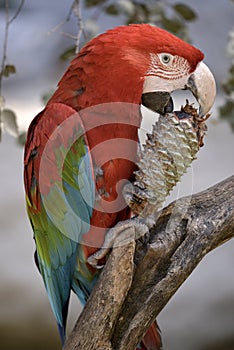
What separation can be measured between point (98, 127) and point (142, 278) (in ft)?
0.81

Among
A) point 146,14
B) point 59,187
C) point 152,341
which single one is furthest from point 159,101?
point 146,14

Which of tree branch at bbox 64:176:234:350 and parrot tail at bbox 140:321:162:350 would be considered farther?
parrot tail at bbox 140:321:162:350

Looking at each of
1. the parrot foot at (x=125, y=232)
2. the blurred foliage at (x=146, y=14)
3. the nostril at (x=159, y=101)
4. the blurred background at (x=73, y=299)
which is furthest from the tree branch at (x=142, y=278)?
the blurred background at (x=73, y=299)

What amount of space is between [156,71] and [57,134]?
18cm

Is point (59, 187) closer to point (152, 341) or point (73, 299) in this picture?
point (152, 341)

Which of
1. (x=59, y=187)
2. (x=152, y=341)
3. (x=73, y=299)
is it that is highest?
(x=73, y=299)

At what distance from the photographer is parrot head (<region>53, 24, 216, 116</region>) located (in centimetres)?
91

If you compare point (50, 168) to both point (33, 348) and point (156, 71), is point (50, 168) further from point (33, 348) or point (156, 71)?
point (33, 348)

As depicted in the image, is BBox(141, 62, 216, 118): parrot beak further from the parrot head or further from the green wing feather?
the green wing feather

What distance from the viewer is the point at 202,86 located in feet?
3.02

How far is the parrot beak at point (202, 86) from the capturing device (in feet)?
3.01

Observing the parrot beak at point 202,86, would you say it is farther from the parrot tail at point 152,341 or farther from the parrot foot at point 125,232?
the parrot tail at point 152,341

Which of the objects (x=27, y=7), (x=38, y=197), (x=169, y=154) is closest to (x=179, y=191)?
(x=169, y=154)

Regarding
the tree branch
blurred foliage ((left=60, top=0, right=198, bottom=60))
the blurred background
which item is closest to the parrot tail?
the tree branch
